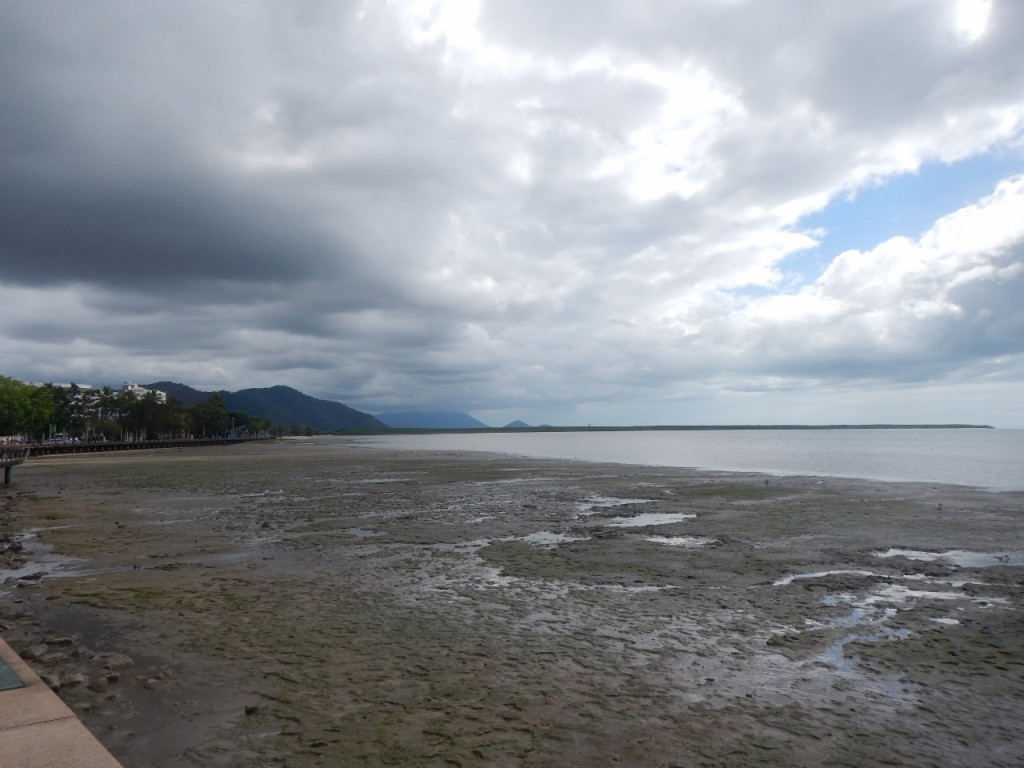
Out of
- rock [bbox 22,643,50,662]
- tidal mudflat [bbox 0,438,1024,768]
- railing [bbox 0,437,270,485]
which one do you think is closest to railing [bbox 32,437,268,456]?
railing [bbox 0,437,270,485]

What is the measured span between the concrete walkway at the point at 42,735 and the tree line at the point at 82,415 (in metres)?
123

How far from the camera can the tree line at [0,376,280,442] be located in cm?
11180

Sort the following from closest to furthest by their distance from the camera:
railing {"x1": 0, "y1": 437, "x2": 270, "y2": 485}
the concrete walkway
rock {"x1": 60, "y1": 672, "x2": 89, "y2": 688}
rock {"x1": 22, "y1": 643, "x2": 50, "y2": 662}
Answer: the concrete walkway → rock {"x1": 60, "y1": 672, "x2": 89, "y2": 688} → rock {"x1": 22, "y1": 643, "x2": 50, "y2": 662} → railing {"x1": 0, "y1": 437, "x2": 270, "y2": 485}

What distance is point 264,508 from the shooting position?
26109 mm

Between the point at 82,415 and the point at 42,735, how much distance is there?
171521 millimetres

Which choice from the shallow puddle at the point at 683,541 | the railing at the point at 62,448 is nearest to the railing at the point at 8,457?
the railing at the point at 62,448

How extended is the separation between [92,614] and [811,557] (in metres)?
15.4

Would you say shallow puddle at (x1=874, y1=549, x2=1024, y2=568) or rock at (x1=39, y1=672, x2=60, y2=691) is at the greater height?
shallow puddle at (x1=874, y1=549, x2=1024, y2=568)

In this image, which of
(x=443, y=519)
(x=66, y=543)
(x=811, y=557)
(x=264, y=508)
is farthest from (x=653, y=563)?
(x=264, y=508)

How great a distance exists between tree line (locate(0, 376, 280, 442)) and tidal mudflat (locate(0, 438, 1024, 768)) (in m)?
114

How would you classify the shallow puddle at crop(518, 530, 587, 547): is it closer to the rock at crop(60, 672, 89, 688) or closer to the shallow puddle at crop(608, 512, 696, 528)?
the shallow puddle at crop(608, 512, 696, 528)

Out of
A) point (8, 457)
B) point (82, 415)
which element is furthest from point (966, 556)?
point (82, 415)

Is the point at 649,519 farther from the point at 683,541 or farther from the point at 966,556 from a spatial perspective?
the point at 966,556

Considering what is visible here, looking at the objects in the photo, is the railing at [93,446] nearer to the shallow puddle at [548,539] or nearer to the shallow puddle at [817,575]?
the shallow puddle at [548,539]
